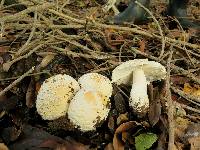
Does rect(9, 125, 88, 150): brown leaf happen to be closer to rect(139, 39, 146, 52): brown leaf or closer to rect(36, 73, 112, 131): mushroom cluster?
rect(36, 73, 112, 131): mushroom cluster

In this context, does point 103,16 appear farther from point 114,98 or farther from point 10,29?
point 114,98

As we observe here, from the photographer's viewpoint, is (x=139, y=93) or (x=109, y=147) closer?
(x=109, y=147)

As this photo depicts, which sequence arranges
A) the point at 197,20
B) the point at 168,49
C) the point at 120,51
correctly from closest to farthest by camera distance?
the point at 120,51
the point at 168,49
the point at 197,20

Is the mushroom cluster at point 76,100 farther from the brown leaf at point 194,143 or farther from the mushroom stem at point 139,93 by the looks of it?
the brown leaf at point 194,143

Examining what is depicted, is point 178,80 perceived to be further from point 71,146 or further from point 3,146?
point 3,146

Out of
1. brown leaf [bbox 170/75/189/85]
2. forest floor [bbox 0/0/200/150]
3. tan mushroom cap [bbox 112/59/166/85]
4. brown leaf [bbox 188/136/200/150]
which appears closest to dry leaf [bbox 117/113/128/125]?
forest floor [bbox 0/0/200/150]

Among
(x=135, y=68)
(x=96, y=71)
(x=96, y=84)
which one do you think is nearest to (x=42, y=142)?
(x=96, y=84)

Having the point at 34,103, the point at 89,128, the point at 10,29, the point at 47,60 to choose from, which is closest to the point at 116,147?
A: the point at 89,128
